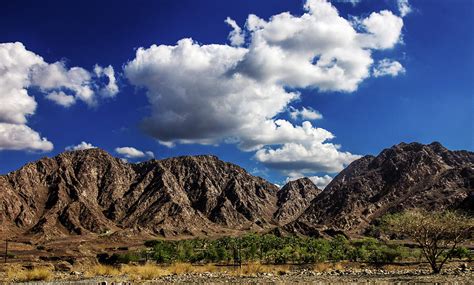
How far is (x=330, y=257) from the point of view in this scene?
344 ft

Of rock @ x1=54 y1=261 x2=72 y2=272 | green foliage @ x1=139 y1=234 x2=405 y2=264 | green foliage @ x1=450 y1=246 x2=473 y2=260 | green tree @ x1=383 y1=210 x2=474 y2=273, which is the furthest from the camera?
green foliage @ x1=139 y1=234 x2=405 y2=264

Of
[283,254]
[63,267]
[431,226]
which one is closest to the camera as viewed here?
[431,226]

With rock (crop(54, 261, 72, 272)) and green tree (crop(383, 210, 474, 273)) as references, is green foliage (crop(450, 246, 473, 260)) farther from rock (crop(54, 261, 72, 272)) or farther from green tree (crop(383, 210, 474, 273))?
rock (crop(54, 261, 72, 272))

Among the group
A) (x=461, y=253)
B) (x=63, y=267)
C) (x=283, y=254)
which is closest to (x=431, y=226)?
(x=461, y=253)

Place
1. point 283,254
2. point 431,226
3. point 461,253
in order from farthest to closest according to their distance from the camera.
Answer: point 283,254
point 461,253
point 431,226

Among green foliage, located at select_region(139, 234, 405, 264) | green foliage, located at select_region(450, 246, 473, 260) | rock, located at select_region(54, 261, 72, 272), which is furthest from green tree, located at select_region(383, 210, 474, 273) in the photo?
rock, located at select_region(54, 261, 72, 272)

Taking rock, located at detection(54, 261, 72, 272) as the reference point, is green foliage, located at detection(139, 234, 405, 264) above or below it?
above

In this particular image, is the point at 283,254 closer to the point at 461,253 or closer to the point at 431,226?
the point at 461,253

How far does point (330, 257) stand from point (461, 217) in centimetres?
6495

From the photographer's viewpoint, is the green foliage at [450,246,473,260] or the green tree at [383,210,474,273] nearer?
the green tree at [383,210,474,273]

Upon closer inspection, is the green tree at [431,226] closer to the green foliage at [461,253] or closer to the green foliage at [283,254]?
the green foliage at [283,254]

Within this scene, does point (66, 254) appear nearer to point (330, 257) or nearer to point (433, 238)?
point (330, 257)

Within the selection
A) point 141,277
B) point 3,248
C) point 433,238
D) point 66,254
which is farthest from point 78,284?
point 3,248

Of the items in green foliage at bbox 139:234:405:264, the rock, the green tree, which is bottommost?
the rock
